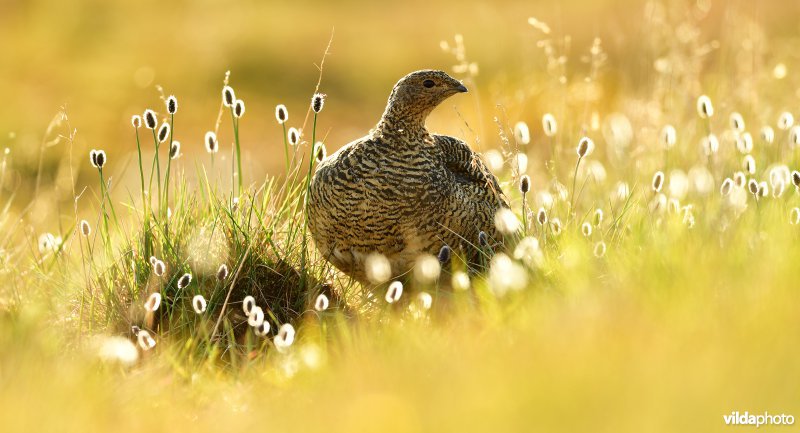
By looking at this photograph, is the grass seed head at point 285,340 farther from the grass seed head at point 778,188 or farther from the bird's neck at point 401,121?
the grass seed head at point 778,188

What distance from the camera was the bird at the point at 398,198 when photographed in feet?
16.6

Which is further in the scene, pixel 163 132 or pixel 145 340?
pixel 163 132

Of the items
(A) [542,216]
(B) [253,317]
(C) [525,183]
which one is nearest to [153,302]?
(B) [253,317]

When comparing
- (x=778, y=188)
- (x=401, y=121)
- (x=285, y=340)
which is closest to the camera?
(x=285, y=340)

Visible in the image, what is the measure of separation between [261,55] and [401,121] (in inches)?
602

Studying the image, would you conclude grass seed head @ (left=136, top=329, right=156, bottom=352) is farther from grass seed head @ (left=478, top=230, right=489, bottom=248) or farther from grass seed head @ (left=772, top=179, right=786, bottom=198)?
grass seed head @ (left=772, top=179, right=786, bottom=198)

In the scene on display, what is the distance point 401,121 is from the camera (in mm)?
5312

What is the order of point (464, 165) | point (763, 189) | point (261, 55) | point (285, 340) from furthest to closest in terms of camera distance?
point (261, 55), point (464, 165), point (763, 189), point (285, 340)

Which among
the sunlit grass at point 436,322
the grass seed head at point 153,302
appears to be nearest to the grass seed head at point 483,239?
the sunlit grass at point 436,322

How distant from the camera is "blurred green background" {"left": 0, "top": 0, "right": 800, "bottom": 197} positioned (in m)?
16.0

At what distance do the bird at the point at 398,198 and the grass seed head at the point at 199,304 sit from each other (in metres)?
0.77

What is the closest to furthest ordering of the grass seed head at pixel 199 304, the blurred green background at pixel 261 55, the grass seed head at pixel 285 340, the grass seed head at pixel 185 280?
the grass seed head at pixel 285 340, the grass seed head at pixel 199 304, the grass seed head at pixel 185 280, the blurred green background at pixel 261 55

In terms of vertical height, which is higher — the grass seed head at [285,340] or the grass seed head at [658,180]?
the grass seed head at [658,180]

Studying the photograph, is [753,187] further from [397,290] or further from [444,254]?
[397,290]
